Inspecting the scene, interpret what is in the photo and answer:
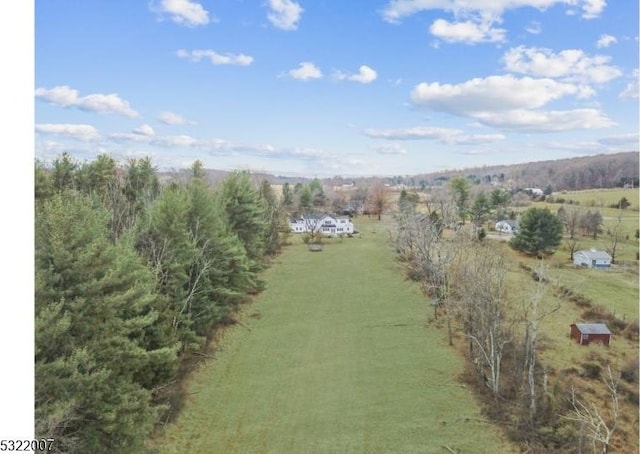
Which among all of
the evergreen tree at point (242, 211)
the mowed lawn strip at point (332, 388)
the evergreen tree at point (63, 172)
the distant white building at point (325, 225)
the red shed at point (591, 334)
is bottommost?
the mowed lawn strip at point (332, 388)

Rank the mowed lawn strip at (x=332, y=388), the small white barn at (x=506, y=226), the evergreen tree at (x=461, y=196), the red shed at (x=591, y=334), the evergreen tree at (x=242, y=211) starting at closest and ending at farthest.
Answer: the mowed lawn strip at (x=332, y=388)
the red shed at (x=591, y=334)
the evergreen tree at (x=242, y=211)
the small white barn at (x=506, y=226)
the evergreen tree at (x=461, y=196)

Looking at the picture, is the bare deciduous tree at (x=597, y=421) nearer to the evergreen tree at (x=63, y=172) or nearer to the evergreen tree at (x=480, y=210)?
the evergreen tree at (x=63, y=172)

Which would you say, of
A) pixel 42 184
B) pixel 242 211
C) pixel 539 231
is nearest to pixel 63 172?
pixel 42 184

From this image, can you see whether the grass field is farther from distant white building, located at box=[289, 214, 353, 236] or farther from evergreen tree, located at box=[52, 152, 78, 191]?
evergreen tree, located at box=[52, 152, 78, 191]

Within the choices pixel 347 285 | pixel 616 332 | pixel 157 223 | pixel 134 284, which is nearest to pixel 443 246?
pixel 347 285

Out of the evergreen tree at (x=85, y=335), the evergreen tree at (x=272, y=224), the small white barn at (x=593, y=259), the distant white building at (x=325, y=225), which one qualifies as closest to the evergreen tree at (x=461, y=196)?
the distant white building at (x=325, y=225)
